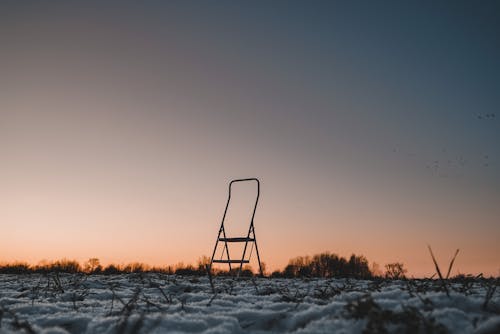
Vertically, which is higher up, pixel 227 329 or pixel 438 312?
pixel 438 312

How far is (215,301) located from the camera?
2.95 m

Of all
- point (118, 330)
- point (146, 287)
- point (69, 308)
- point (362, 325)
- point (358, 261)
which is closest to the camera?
point (362, 325)

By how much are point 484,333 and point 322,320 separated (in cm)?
75

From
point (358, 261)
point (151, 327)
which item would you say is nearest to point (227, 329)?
point (151, 327)

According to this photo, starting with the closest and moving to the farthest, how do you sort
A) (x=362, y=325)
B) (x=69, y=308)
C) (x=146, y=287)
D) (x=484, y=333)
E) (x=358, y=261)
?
(x=484, y=333)
(x=362, y=325)
(x=69, y=308)
(x=146, y=287)
(x=358, y=261)

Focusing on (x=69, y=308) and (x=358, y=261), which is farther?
(x=358, y=261)

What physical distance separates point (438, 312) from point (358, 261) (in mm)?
13162

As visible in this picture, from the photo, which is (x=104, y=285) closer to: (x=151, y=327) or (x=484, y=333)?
(x=151, y=327)

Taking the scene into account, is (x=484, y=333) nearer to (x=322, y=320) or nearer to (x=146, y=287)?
(x=322, y=320)

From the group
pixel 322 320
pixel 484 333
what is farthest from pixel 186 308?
pixel 484 333

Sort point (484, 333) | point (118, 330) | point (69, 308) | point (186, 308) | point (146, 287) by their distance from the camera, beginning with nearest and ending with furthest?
1. point (484, 333)
2. point (118, 330)
3. point (186, 308)
4. point (69, 308)
5. point (146, 287)

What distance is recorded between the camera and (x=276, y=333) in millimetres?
2033

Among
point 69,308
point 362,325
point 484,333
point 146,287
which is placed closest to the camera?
point 484,333

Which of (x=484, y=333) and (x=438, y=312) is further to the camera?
(x=438, y=312)
